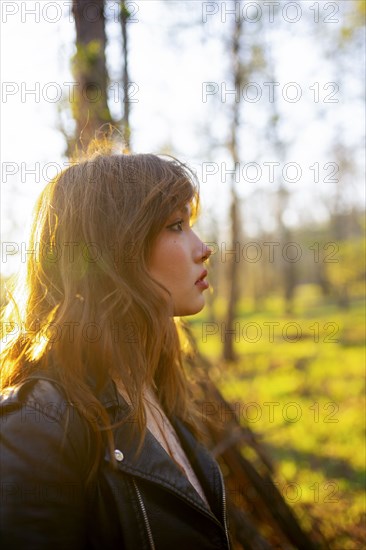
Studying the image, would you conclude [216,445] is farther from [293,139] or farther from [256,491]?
[293,139]

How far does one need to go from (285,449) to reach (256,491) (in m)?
2.79

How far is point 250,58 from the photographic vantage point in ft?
36.3

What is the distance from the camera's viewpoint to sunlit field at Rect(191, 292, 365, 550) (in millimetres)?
4410

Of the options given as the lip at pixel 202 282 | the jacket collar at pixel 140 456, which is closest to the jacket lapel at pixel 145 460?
the jacket collar at pixel 140 456

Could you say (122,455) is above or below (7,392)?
below

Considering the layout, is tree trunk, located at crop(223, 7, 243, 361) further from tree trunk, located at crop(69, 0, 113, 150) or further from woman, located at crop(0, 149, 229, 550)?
woman, located at crop(0, 149, 229, 550)

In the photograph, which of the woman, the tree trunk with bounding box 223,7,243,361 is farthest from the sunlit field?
the woman

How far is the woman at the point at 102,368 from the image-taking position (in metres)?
1.37

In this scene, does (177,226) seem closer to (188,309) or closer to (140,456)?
(188,309)

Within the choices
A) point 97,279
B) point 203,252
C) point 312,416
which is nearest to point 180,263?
point 203,252

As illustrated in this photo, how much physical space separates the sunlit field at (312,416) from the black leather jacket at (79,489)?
2.30 m

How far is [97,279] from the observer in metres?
1.76

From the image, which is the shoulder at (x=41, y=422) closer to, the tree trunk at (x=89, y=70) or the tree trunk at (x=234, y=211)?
the tree trunk at (x=89, y=70)

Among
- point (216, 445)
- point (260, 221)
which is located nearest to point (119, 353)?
point (216, 445)
